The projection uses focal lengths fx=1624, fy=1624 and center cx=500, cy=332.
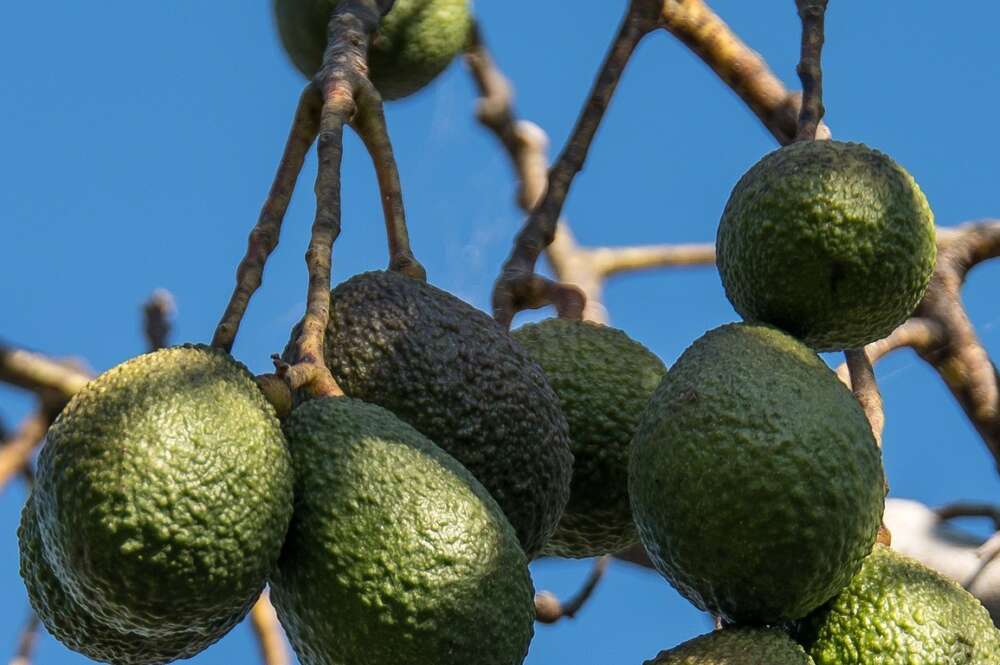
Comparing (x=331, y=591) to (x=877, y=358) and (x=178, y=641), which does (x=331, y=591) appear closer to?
(x=178, y=641)

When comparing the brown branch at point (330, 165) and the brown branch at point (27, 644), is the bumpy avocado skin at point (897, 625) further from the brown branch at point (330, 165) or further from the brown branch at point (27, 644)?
the brown branch at point (27, 644)

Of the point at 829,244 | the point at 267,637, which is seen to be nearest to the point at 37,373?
the point at 267,637

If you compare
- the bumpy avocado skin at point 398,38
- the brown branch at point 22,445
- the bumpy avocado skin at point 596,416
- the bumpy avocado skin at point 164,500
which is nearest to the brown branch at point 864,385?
the bumpy avocado skin at point 596,416

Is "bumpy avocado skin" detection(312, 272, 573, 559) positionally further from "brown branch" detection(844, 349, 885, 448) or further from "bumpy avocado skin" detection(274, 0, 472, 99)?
"bumpy avocado skin" detection(274, 0, 472, 99)

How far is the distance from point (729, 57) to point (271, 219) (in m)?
1.67

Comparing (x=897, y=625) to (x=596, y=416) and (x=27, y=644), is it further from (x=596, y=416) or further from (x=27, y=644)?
(x=27, y=644)

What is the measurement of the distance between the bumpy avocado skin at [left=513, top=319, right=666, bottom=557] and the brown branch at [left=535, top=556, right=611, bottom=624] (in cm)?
112

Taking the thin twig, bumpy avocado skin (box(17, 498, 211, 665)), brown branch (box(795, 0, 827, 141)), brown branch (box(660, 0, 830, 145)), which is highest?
brown branch (box(660, 0, 830, 145))

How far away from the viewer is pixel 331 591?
2131 mm

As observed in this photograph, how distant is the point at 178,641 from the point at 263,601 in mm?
2022

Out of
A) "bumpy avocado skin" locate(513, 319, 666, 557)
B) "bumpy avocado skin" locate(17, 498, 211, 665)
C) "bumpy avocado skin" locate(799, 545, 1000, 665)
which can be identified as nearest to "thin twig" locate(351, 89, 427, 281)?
"bumpy avocado skin" locate(513, 319, 666, 557)

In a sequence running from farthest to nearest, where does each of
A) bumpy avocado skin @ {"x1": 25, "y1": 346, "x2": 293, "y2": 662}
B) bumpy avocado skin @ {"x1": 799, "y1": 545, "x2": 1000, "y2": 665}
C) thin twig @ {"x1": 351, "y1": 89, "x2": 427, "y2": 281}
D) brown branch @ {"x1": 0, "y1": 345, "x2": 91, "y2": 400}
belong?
brown branch @ {"x1": 0, "y1": 345, "x2": 91, "y2": 400} → thin twig @ {"x1": 351, "y1": 89, "x2": 427, "y2": 281} → bumpy avocado skin @ {"x1": 799, "y1": 545, "x2": 1000, "y2": 665} → bumpy avocado skin @ {"x1": 25, "y1": 346, "x2": 293, "y2": 662}

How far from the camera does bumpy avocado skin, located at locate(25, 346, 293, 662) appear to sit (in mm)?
2086

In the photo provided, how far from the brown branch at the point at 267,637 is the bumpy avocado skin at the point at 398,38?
1381mm
